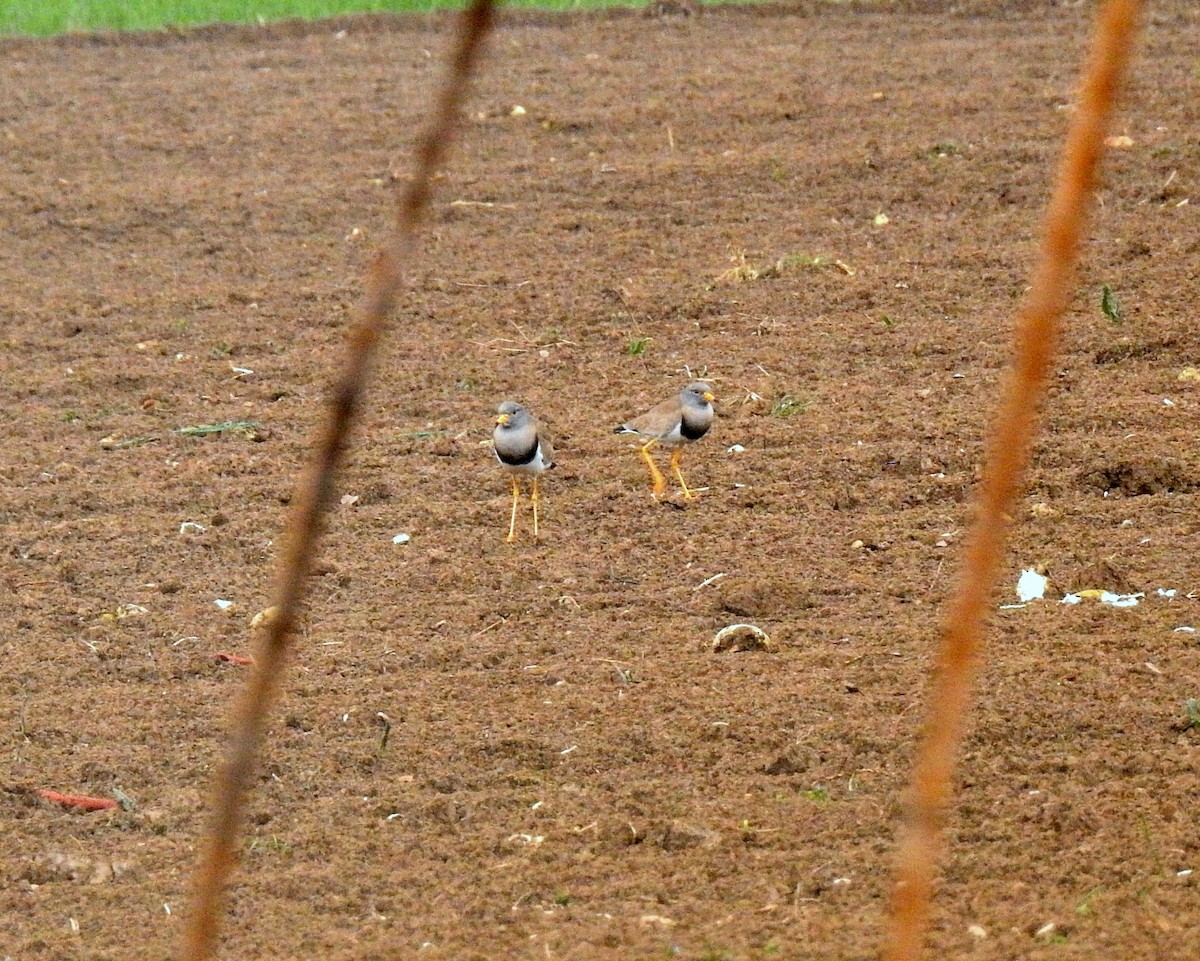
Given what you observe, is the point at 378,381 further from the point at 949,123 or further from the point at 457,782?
the point at 949,123

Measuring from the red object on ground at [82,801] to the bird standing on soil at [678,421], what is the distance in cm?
259

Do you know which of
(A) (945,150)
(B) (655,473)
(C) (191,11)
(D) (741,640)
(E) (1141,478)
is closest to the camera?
(D) (741,640)

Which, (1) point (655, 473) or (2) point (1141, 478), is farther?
(1) point (655, 473)

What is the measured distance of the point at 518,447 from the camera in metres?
6.00

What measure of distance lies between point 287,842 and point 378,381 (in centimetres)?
385

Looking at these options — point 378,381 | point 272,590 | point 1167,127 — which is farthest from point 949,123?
point 272,590

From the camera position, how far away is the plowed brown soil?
3.91 m

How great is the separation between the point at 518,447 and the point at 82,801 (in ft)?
7.00

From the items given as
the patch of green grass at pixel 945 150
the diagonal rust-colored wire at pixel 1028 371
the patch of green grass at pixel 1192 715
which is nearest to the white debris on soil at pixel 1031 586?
the patch of green grass at pixel 1192 715

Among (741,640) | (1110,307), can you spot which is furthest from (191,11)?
(741,640)

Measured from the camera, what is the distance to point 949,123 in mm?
10742

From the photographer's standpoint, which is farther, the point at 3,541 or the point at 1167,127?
the point at 1167,127

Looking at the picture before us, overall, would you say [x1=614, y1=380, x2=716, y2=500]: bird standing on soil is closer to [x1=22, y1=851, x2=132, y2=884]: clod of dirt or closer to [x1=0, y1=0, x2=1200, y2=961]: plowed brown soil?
[x1=0, y1=0, x2=1200, y2=961]: plowed brown soil

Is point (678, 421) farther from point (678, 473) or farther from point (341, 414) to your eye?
point (341, 414)
